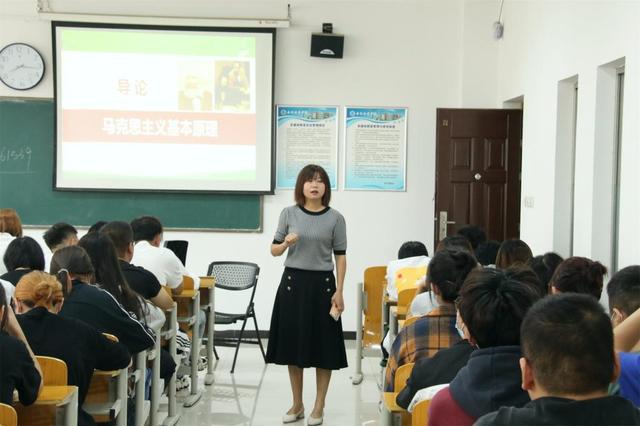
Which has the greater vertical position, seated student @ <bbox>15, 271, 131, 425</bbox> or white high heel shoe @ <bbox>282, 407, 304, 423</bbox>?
seated student @ <bbox>15, 271, 131, 425</bbox>

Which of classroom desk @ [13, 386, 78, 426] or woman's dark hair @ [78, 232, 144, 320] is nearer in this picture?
classroom desk @ [13, 386, 78, 426]

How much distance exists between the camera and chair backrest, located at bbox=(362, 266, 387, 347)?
18.8 ft

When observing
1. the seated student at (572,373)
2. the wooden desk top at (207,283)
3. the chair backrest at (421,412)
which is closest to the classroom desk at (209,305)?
the wooden desk top at (207,283)

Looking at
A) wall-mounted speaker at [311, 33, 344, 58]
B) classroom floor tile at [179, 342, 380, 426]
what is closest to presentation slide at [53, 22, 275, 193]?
wall-mounted speaker at [311, 33, 344, 58]

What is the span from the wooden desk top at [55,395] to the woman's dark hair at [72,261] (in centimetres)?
80

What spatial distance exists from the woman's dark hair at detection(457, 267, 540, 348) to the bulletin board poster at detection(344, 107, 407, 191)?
540 cm

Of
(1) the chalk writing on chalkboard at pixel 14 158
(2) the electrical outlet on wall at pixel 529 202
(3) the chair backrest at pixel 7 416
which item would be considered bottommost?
(3) the chair backrest at pixel 7 416

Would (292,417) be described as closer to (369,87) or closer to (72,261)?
(72,261)

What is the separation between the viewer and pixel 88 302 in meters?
3.38

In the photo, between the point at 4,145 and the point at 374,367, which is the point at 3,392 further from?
the point at 4,145

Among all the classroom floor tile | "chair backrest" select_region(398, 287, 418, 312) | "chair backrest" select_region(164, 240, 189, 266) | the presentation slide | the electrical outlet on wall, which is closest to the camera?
"chair backrest" select_region(398, 287, 418, 312)

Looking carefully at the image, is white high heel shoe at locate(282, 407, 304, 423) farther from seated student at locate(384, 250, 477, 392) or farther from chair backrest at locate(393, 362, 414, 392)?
chair backrest at locate(393, 362, 414, 392)

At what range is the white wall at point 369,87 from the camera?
7.43 meters

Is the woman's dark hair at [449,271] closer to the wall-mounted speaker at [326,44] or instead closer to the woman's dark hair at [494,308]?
the woman's dark hair at [494,308]
